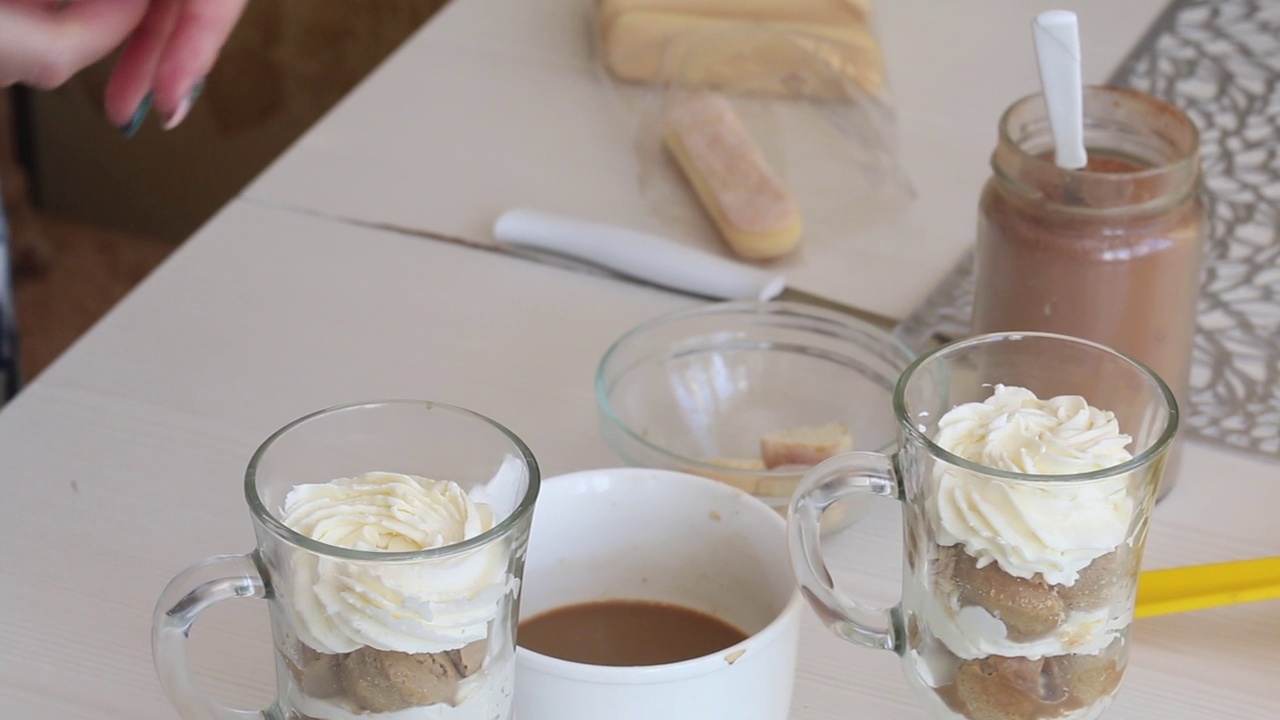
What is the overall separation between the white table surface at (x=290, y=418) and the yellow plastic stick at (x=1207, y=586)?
0.6 inches

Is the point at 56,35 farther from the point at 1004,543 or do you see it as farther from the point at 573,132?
the point at 573,132

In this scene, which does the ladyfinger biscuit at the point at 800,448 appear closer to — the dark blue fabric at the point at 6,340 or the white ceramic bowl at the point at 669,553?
the white ceramic bowl at the point at 669,553

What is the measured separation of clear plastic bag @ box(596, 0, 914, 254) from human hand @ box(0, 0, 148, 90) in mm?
440

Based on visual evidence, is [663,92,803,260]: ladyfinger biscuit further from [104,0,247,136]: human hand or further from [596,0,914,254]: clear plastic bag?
[104,0,247,136]: human hand

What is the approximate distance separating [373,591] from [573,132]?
66cm

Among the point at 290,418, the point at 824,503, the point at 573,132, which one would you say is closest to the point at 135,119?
the point at 290,418

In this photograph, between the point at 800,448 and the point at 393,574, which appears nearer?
the point at 393,574

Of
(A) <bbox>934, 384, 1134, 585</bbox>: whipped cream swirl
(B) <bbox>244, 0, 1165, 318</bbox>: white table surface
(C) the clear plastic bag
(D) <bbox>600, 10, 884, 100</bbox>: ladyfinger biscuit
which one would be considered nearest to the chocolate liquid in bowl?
(A) <bbox>934, 384, 1134, 585</bbox>: whipped cream swirl

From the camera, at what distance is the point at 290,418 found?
73cm

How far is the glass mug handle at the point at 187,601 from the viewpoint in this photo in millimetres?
436

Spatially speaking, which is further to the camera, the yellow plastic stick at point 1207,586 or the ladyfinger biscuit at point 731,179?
the ladyfinger biscuit at point 731,179

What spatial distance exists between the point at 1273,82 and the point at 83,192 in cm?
159

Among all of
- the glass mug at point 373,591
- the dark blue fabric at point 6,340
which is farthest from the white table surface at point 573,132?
the glass mug at point 373,591

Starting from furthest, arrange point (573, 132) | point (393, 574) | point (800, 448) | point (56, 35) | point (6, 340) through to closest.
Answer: point (6, 340), point (573, 132), point (800, 448), point (56, 35), point (393, 574)
